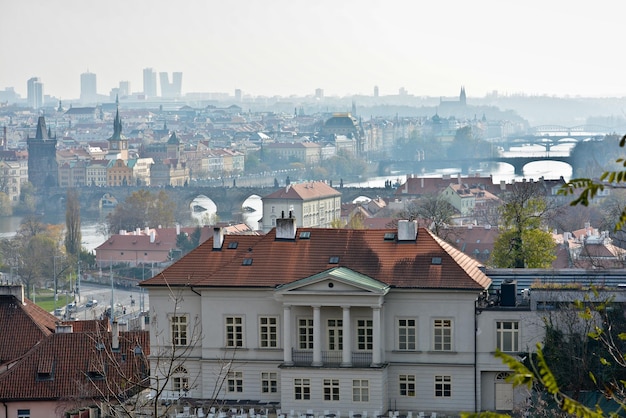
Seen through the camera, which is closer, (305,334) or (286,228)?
(305,334)

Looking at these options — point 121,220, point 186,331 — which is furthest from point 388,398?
point 121,220

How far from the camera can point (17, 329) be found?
28328mm

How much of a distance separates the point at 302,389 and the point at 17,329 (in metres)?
6.69

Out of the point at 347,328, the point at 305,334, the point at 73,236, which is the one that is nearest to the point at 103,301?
the point at 73,236

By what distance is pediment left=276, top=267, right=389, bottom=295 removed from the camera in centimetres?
2355

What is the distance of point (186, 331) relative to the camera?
25.1 metres

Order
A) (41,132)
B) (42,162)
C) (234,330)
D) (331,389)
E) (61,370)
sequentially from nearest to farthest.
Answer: (331,389)
(234,330)
(61,370)
(42,162)
(41,132)

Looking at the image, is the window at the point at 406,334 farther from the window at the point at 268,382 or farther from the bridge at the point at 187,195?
the bridge at the point at 187,195

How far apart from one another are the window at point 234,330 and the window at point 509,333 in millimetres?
3982

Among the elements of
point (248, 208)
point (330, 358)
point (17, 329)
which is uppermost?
point (330, 358)

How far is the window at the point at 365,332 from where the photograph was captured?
24.0 m

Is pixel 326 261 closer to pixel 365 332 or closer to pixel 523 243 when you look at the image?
pixel 365 332

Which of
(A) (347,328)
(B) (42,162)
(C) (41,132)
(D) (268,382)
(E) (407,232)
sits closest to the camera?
(A) (347,328)

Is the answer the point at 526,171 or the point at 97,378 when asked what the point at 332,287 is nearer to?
the point at 97,378
